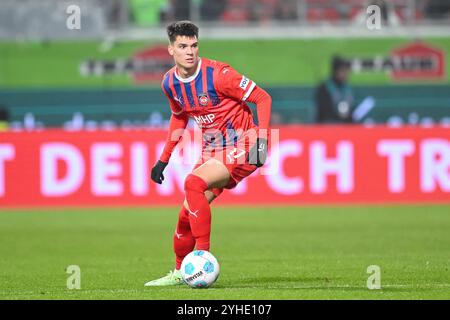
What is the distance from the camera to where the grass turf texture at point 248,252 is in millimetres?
8695

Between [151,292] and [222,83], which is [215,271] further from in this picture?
[222,83]

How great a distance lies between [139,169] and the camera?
18.8 m

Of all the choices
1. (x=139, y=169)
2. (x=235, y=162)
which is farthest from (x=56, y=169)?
(x=235, y=162)

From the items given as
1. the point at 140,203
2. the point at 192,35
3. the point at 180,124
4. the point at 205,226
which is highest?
the point at 192,35

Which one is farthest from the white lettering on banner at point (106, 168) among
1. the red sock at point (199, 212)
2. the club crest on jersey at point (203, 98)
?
the red sock at point (199, 212)

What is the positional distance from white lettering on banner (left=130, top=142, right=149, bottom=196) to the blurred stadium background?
0.03m

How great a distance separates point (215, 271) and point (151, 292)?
21.5 inches

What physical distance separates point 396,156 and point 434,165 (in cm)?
68

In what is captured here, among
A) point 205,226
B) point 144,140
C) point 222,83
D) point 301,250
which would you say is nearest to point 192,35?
point 222,83

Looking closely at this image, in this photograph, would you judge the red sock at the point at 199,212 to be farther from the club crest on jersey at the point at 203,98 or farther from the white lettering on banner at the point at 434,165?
the white lettering on banner at the point at 434,165

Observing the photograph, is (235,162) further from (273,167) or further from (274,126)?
(274,126)

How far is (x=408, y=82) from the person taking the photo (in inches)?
932

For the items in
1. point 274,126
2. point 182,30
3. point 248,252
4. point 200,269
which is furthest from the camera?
point 274,126

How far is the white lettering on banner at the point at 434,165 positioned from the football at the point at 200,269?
10578 millimetres
